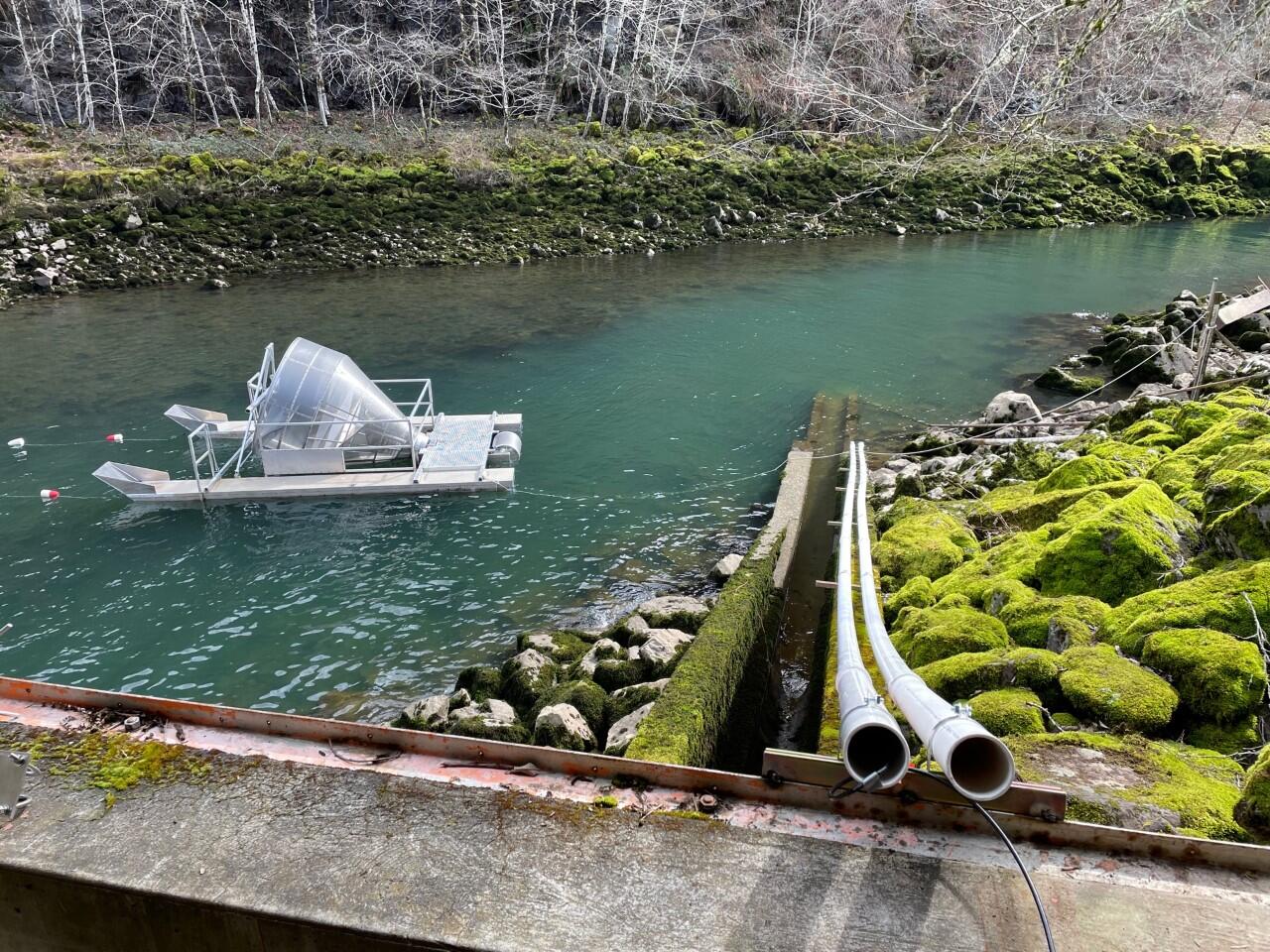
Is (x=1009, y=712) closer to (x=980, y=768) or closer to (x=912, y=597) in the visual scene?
(x=980, y=768)

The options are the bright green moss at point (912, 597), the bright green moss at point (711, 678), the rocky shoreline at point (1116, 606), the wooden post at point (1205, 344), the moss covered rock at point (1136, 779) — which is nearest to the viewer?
the moss covered rock at point (1136, 779)

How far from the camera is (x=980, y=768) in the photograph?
3.67 metres

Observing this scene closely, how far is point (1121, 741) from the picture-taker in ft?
16.6

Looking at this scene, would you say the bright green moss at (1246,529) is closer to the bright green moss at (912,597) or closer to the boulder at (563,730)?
the bright green moss at (912,597)

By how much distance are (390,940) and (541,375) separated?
16575 millimetres

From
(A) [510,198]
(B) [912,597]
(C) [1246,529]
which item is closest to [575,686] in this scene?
(B) [912,597]

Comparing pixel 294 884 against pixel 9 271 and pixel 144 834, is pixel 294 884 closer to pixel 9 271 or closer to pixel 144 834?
pixel 144 834

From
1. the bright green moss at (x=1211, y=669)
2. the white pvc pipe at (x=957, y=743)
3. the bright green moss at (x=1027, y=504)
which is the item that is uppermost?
the white pvc pipe at (x=957, y=743)

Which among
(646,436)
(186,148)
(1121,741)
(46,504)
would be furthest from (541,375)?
(186,148)

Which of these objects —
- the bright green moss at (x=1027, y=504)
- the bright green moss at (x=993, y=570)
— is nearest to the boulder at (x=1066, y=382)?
the bright green moss at (x=1027, y=504)

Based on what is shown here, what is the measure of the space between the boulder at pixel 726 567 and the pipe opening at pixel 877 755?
6.72 meters

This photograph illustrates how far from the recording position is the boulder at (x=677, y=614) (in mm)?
9328

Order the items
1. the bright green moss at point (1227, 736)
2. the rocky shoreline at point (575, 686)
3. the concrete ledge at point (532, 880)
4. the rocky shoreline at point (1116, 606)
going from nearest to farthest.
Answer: the concrete ledge at point (532, 880) < the rocky shoreline at point (1116, 606) < the bright green moss at point (1227, 736) < the rocky shoreline at point (575, 686)

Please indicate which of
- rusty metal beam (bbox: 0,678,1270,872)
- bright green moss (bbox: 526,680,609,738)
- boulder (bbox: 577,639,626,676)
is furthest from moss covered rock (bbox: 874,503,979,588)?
rusty metal beam (bbox: 0,678,1270,872)
